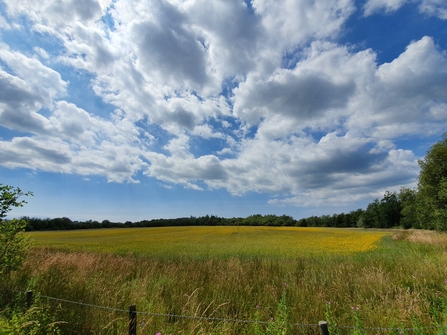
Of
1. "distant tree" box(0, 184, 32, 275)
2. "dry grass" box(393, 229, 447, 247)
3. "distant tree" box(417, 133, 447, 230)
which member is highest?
"distant tree" box(417, 133, 447, 230)

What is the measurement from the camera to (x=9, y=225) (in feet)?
22.3

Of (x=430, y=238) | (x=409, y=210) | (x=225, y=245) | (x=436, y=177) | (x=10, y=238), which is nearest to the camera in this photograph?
(x=10, y=238)

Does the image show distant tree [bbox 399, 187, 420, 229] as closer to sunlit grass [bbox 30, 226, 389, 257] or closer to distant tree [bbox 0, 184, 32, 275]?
sunlit grass [bbox 30, 226, 389, 257]

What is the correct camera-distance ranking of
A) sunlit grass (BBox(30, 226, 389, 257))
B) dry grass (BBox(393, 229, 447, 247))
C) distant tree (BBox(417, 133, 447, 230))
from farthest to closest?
1. distant tree (BBox(417, 133, 447, 230))
2. dry grass (BBox(393, 229, 447, 247))
3. sunlit grass (BBox(30, 226, 389, 257))

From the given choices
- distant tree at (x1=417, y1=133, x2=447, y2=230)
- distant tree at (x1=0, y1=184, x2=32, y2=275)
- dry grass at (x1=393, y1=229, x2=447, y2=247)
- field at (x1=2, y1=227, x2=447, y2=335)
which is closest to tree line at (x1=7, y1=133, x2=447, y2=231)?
distant tree at (x1=417, y1=133, x2=447, y2=230)

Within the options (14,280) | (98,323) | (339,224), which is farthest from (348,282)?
(339,224)

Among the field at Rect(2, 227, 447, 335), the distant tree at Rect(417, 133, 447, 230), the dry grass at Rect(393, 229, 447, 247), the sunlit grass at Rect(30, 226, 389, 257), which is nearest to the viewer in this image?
the field at Rect(2, 227, 447, 335)

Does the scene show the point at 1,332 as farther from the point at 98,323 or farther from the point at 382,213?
the point at 382,213

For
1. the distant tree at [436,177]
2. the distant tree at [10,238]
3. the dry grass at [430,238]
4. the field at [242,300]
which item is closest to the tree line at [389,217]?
the distant tree at [436,177]

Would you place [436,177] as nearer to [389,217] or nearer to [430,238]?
[430,238]

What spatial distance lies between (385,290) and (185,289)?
250 inches

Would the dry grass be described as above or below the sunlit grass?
above

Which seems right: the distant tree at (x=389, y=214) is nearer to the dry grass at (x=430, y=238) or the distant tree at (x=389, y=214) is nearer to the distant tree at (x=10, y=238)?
the dry grass at (x=430, y=238)

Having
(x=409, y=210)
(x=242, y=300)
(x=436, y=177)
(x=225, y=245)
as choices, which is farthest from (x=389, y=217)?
(x=242, y=300)
